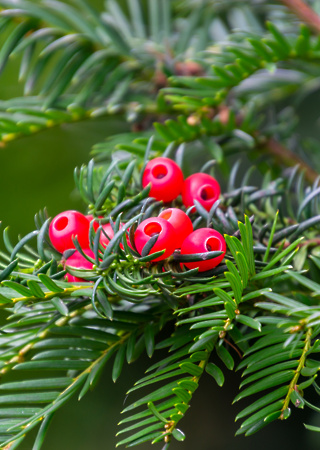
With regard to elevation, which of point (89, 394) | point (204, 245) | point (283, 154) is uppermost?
point (204, 245)

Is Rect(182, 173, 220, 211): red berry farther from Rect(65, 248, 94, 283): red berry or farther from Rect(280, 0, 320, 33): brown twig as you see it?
Rect(280, 0, 320, 33): brown twig

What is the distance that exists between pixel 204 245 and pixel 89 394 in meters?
0.47

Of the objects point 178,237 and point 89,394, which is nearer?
point 178,237

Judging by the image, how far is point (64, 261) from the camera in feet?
1.10

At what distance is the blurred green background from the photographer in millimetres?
650

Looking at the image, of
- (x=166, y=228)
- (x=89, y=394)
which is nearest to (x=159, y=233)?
(x=166, y=228)

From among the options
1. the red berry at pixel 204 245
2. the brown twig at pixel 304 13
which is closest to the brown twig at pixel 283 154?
the brown twig at pixel 304 13

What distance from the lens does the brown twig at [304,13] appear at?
0.58m

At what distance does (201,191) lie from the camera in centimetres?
39

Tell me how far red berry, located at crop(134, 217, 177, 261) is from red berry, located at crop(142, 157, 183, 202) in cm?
6

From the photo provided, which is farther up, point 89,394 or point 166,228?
point 166,228

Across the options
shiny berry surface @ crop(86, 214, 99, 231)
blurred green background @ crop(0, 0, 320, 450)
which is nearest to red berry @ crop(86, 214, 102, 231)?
shiny berry surface @ crop(86, 214, 99, 231)

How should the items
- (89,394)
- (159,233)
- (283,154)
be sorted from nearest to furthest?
(159,233), (283,154), (89,394)

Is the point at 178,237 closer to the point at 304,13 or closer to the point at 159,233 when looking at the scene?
the point at 159,233
